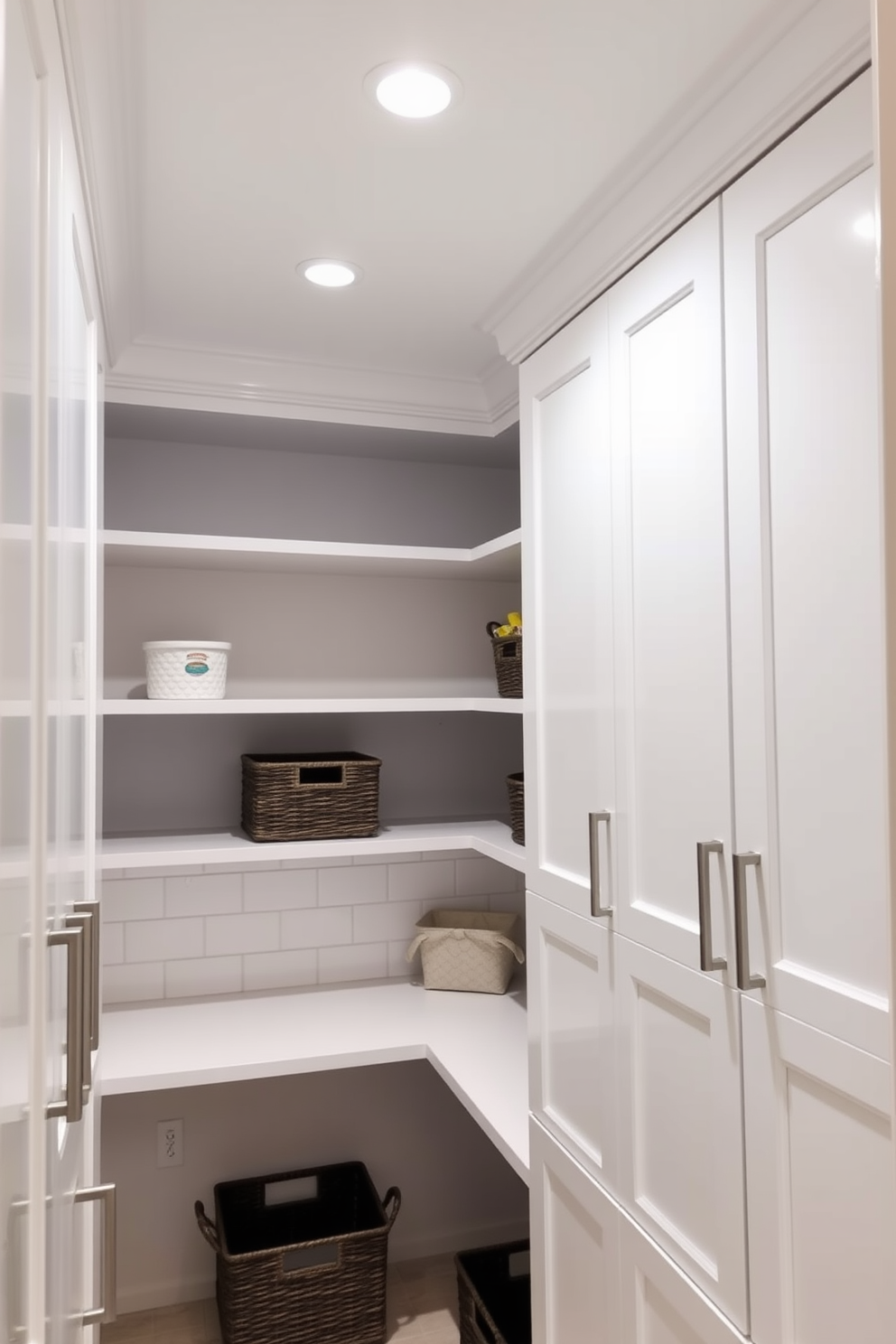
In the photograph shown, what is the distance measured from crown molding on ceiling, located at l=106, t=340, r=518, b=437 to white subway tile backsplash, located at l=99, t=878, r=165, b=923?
120 centimetres

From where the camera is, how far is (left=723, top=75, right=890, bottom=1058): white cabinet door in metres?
0.96

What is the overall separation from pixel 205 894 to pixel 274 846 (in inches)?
15.8

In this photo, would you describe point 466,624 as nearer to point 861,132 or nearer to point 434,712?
point 434,712

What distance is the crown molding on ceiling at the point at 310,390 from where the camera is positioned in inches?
82.3

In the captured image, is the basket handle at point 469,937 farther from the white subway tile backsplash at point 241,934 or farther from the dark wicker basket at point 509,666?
the dark wicker basket at point 509,666

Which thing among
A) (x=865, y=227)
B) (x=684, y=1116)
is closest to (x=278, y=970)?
(x=684, y=1116)

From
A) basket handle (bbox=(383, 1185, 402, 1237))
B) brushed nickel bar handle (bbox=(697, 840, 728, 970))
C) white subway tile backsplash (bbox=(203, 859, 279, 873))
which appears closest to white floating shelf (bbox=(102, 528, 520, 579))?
white subway tile backsplash (bbox=(203, 859, 279, 873))

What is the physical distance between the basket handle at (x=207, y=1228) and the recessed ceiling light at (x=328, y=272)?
2150 millimetres

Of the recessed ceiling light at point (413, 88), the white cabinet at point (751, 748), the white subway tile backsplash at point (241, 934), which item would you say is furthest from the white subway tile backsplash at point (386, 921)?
the recessed ceiling light at point (413, 88)

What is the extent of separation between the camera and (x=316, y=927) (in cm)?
259

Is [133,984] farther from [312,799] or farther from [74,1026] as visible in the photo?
[74,1026]

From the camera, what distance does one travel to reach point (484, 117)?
126 cm

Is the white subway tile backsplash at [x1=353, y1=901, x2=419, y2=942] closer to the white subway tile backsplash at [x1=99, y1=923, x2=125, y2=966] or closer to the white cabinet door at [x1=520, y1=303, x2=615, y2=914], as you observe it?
the white subway tile backsplash at [x1=99, y1=923, x2=125, y2=966]

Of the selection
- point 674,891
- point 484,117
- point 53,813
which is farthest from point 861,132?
point 53,813
